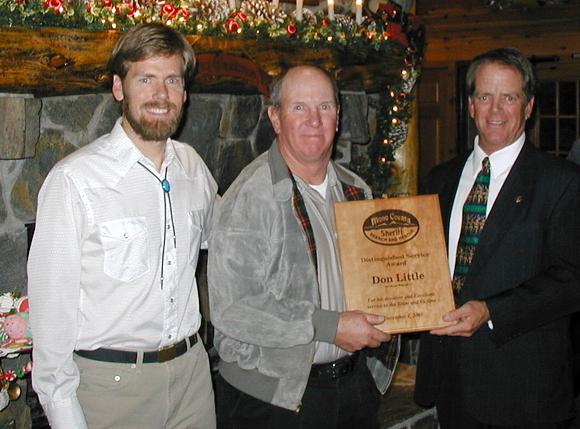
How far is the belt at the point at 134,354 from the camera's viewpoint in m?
2.04

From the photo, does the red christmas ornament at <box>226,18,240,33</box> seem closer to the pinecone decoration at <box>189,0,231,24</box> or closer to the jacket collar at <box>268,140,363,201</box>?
the pinecone decoration at <box>189,0,231,24</box>

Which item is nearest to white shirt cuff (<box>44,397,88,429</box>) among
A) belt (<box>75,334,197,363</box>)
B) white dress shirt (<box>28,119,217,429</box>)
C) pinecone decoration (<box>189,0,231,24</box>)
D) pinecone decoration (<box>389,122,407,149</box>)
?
white dress shirt (<box>28,119,217,429</box>)

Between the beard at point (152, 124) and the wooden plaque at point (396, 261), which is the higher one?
the beard at point (152, 124)

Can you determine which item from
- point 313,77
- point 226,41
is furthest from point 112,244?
point 226,41

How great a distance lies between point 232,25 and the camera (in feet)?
11.7

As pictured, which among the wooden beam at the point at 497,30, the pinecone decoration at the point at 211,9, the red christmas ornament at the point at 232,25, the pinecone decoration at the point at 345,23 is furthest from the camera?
the wooden beam at the point at 497,30

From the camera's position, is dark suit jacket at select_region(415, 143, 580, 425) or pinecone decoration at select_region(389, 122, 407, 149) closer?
dark suit jacket at select_region(415, 143, 580, 425)

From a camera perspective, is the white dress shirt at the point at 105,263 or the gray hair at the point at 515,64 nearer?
the white dress shirt at the point at 105,263

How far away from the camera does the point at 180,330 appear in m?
2.15

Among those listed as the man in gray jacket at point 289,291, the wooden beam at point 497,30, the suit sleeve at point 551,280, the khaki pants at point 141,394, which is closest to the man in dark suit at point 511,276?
the suit sleeve at point 551,280

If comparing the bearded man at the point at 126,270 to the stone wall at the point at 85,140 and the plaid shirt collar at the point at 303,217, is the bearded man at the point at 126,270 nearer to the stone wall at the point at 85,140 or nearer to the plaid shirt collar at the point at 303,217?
the plaid shirt collar at the point at 303,217

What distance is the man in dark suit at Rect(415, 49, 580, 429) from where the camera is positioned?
2307mm

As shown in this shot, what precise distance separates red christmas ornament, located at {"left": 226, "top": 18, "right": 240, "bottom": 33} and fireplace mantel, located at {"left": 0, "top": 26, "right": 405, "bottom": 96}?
1.8 inches

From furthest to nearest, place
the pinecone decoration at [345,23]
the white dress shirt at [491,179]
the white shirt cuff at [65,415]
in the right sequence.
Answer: the pinecone decoration at [345,23] → the white dress shirt at [491,179] → the white shirt cuff at [65,415]
